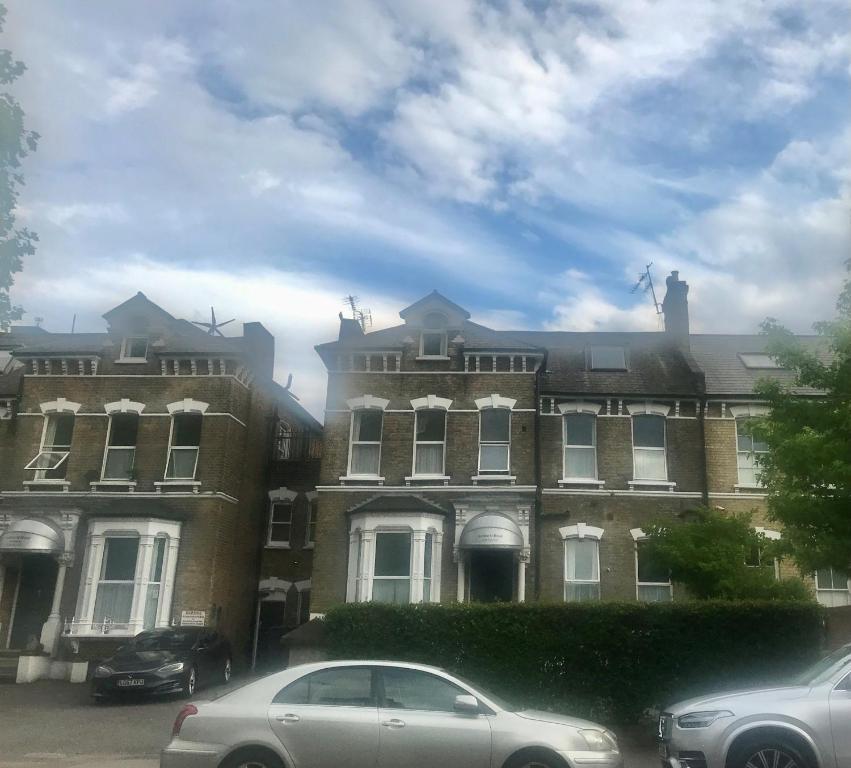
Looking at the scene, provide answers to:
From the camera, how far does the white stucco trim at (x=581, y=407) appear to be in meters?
24.0

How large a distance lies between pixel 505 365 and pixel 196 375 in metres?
9.10

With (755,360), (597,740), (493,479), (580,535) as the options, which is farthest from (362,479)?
(597,740)

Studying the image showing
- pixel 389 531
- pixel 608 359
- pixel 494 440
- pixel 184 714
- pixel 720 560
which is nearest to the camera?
pixel 184 714

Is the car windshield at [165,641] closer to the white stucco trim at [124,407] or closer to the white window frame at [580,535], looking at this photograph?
the white stucco trim at [124,407]

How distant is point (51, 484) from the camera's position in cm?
2416

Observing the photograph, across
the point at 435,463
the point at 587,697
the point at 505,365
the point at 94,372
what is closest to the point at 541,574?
the point at 435,463

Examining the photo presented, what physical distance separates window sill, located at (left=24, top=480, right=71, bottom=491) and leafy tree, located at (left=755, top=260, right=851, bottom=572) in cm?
1865

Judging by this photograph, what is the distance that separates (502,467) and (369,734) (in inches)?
585

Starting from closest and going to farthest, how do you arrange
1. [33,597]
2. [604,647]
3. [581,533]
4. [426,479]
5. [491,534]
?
[604,647], [491,534], [581,533], [426,479], [33,597]

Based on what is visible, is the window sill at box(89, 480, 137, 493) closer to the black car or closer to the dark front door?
the black car

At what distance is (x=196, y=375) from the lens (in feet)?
81.4

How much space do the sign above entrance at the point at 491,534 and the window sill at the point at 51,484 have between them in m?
11.5

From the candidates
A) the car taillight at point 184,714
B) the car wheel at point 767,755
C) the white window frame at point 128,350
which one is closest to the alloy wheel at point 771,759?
the car wheel at point 767,755

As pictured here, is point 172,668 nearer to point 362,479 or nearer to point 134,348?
point 362,479
